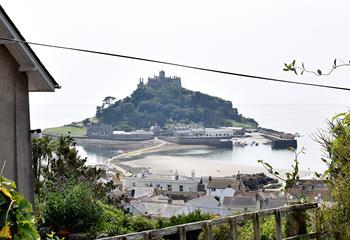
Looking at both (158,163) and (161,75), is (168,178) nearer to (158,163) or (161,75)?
(158,163)

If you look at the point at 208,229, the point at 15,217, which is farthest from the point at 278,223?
the point at 15,217

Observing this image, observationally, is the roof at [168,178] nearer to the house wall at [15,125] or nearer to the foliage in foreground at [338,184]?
the house wall at [15,125]

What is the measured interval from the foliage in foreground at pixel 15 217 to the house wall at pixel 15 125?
4.65 metres

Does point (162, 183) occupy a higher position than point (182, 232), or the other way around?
point (182, 232)

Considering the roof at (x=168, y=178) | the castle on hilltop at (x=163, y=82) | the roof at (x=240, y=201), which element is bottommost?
the roof at (x=168, y=178)

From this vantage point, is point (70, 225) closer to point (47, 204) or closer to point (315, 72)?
point (47, 204)

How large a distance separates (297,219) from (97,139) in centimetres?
14240

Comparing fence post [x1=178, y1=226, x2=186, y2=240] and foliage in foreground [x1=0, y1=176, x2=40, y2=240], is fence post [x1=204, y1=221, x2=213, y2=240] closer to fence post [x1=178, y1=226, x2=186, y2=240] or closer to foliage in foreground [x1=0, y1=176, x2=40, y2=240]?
fence post [x1=178, y1=226, x2=186, y2=240]

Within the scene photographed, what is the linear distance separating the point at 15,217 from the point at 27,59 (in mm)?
4871

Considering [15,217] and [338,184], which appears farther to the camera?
[338,184]

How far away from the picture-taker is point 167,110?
593 ft

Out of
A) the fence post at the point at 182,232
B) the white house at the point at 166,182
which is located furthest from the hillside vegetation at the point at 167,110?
the fence post at the point at 182,232

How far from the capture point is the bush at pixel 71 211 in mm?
10672

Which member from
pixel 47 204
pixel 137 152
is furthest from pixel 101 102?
pixel 47 204
